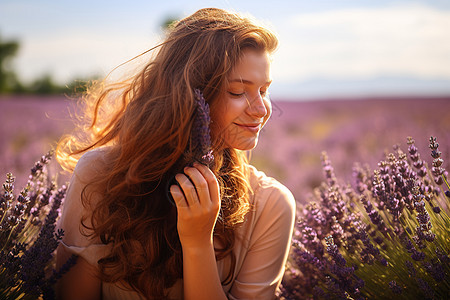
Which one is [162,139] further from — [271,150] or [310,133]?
[310,133]

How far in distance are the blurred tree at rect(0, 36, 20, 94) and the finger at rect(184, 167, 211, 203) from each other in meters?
34.1

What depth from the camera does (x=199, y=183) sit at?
55.7 inches

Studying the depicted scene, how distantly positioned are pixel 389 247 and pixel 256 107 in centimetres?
85

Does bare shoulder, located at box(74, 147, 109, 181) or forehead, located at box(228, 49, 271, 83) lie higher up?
forehead, located at box(228, 49, 271, 83)

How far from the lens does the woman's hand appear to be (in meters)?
1.42

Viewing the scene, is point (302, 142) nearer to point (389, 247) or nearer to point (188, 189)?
point (389, 247)

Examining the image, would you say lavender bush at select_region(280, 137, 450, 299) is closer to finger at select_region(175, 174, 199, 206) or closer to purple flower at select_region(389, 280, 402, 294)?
purple flower at select_region(389, 280, 402, 294)

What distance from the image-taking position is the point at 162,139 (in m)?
1.58

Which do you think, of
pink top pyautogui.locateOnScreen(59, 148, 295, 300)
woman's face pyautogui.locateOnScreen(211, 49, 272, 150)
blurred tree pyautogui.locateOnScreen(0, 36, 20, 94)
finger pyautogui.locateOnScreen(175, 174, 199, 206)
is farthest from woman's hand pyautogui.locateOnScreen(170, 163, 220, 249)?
blurred tree pyautogui.locateOnScreen(0, 36, 20, 94)

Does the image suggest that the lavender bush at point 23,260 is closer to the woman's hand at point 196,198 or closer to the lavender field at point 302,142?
the woman's hand at point 196,198

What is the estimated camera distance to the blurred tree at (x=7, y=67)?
31.8 metres

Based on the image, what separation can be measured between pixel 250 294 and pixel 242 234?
0.26m

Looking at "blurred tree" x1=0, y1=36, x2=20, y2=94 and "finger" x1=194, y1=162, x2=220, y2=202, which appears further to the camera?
"blurred tree" x1=0, y1=36, x2=20, y2=94

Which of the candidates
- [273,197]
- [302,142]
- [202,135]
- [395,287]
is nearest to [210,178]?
[202,135]
